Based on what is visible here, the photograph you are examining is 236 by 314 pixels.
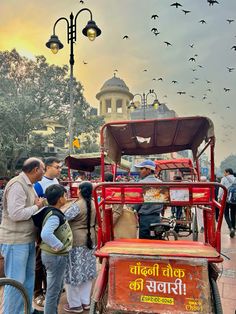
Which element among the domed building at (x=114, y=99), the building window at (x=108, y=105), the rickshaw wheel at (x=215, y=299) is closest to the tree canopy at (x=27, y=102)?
the rickshaw wheel at (x=215, y=299)

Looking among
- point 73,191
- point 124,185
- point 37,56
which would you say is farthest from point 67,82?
point 124,185

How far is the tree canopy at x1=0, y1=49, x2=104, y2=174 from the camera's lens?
61.0ft

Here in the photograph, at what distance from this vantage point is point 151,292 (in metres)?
2.51

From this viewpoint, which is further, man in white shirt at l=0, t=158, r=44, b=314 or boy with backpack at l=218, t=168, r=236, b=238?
boy with backpack at l=218, t=168, r=236, b=238

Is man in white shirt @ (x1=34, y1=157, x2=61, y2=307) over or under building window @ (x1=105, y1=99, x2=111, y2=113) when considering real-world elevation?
under

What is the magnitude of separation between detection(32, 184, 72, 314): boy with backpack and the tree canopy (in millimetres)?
15886

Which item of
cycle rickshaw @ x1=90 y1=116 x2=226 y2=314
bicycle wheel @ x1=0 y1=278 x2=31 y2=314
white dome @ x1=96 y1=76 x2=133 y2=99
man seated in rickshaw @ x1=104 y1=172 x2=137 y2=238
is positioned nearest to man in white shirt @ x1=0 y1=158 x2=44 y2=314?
bicycle wheel @ x1=0 y1=278 x2=31 y2=314

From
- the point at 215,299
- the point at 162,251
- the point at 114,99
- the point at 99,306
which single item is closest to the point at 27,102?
the point at 99,306

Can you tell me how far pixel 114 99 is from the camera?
150 feet

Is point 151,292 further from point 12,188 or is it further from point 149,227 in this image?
point 149,227

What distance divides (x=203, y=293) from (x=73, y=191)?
16.9 ft

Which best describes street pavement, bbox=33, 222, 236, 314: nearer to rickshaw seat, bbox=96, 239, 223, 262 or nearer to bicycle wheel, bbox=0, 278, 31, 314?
bicycle wheel, bbox=0, 278, 31, 314

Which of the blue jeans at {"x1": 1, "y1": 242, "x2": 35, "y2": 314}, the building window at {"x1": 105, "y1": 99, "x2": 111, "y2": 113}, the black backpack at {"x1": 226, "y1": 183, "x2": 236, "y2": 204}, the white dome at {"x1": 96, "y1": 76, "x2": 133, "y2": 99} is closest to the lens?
the blue jeans at {"x1": 1, "y1": 242, "x2": 35, "y2": 314}

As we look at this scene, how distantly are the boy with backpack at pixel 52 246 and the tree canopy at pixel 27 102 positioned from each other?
15.9 metres
